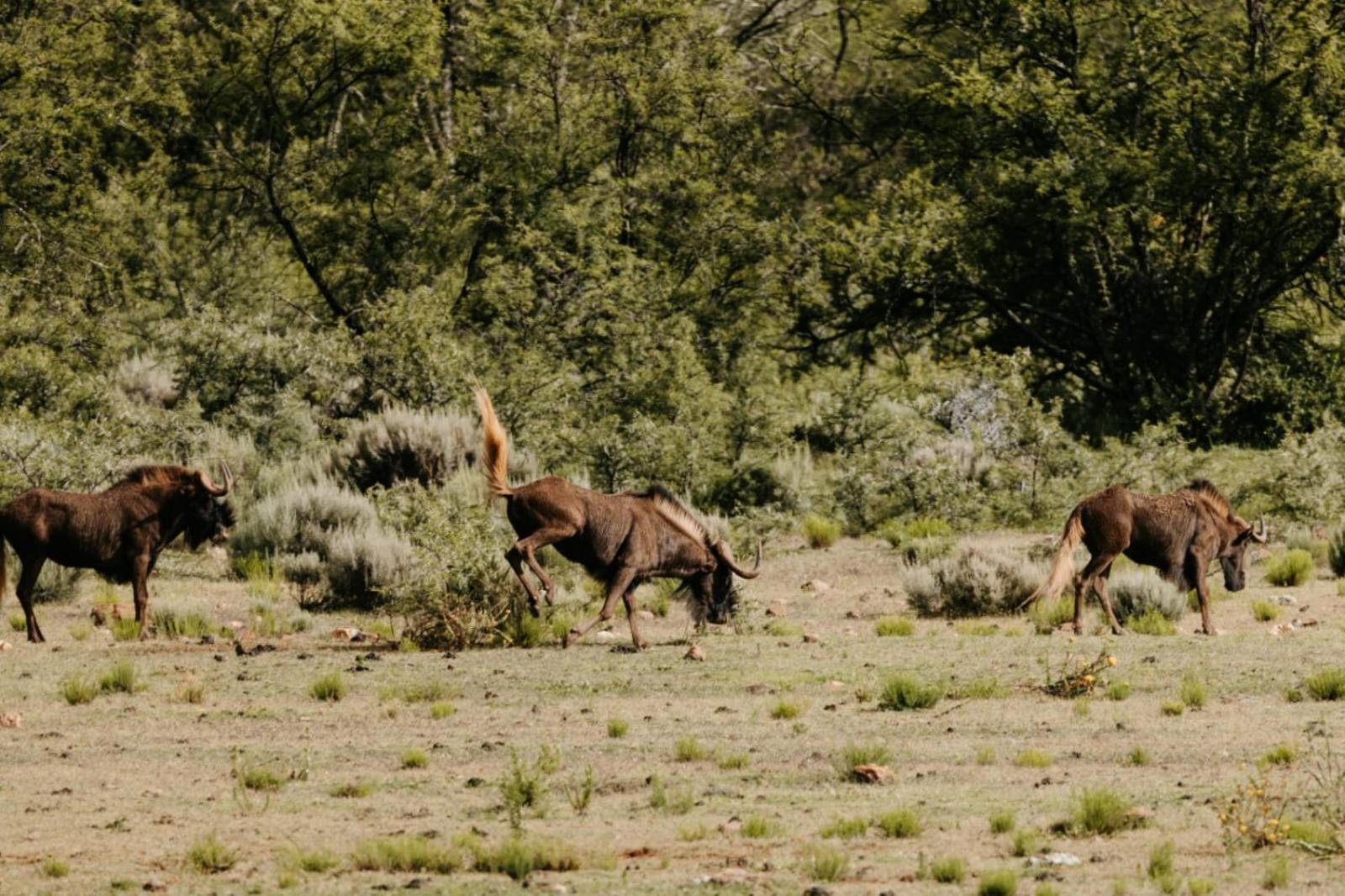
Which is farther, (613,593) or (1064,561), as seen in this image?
(1064,561)

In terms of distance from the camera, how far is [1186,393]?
31938 mm

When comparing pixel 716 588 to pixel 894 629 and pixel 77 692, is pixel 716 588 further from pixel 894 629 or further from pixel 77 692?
pixel 77 692

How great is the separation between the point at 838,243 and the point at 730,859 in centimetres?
2523

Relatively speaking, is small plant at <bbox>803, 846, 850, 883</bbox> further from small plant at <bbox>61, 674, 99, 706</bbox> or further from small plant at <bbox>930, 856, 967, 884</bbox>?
small plant at <bbox>61, 674, 99, 706</bbox>

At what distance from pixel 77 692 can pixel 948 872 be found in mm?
7080

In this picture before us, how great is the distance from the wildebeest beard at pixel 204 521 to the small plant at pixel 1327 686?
9323 mm

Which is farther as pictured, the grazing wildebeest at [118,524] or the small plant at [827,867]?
the grazing wildebeest at [118,524]

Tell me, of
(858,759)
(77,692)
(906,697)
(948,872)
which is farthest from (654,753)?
(77,692)

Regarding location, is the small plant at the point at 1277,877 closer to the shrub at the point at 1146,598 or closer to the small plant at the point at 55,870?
the small plant at the point at 55,870

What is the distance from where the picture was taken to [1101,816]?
9.51 m

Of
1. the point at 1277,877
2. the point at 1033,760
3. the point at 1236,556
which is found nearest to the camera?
the point at 1277,877

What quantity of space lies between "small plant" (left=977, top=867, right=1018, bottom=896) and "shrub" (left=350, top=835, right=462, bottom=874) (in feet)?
7.84

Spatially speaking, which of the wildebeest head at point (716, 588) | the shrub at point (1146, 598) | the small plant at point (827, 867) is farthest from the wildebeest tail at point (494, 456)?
the small plant at point (827, 867)

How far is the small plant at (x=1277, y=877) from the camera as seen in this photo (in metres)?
8.59
